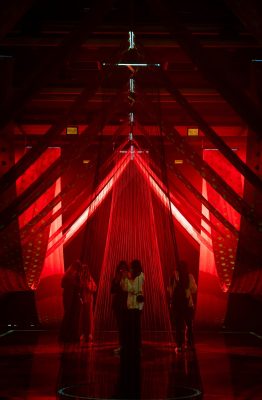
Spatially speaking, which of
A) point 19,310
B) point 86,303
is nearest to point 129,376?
point 86,303

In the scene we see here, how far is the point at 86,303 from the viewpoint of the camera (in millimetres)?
13539

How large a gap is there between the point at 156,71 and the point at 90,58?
207 cm

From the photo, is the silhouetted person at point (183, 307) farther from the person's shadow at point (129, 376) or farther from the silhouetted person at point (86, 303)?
the person's shadow at point (129, 376)

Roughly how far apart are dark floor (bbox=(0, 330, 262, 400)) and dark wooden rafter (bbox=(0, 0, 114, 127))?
2.83 meters

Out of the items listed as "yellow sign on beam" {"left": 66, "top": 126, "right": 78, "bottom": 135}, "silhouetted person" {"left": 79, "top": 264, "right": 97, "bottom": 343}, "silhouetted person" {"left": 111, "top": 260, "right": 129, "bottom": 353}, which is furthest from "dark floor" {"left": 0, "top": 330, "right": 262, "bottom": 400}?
"yellow sign on beam" {"left": 66, "top": 126, "right": 78, "bottom": 135}

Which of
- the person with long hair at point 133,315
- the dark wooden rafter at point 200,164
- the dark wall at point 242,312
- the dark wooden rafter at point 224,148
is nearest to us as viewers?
the dark wooden rafter at point 224,148

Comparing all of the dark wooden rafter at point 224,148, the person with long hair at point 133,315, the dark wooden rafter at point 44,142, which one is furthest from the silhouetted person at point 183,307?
the dark wooden rafter at point 44,142

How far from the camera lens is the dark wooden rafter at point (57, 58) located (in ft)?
26.8

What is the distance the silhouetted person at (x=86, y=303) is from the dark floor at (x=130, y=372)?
37 cm

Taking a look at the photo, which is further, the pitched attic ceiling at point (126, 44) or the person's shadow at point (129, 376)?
the pitched attic ceiling at point (126, 44)

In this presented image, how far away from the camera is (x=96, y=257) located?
19578 millimetres

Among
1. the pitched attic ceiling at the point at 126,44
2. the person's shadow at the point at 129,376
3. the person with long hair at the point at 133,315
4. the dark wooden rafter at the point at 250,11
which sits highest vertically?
the pitched attic ceiling at the point at 126,44

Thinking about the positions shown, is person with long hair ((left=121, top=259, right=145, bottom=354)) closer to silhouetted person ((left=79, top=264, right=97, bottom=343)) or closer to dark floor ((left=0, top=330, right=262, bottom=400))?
dark floor ((left=0, top=330, right=262, bottom=400))

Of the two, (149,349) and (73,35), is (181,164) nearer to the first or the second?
(149,349)
